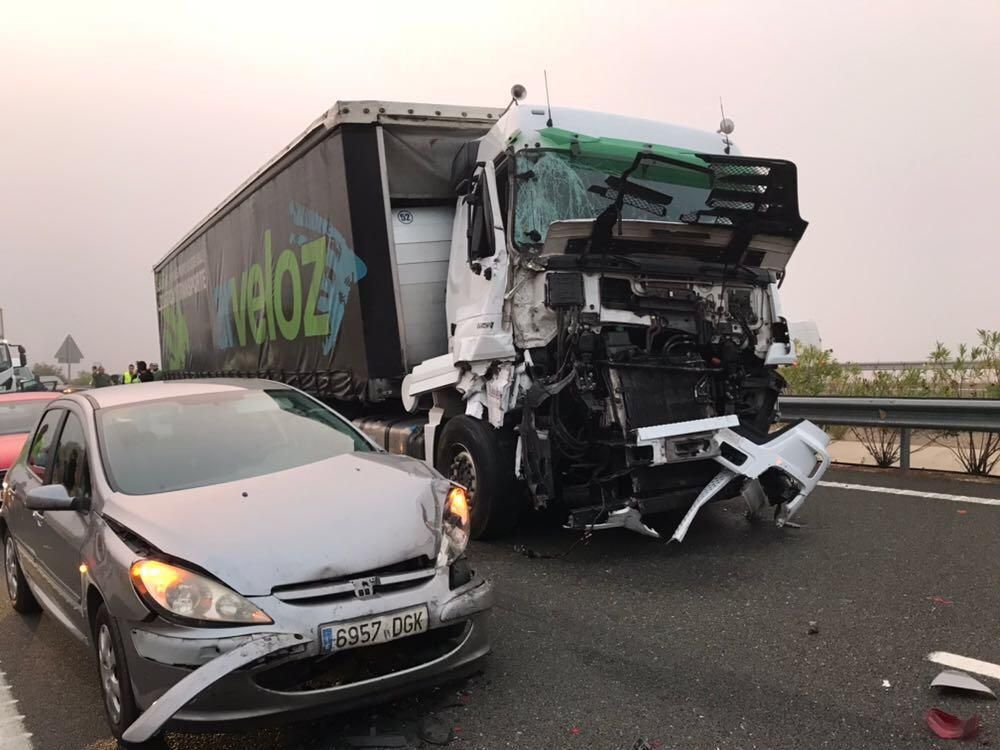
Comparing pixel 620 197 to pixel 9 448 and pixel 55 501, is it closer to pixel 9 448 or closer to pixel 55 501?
pixel 55 501

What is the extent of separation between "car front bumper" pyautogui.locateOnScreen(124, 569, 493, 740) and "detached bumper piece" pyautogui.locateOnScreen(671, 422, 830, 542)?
2.73 metres

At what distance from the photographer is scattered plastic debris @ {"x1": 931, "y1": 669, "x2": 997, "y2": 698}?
3.14m

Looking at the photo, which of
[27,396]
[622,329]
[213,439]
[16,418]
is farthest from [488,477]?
[27,396]

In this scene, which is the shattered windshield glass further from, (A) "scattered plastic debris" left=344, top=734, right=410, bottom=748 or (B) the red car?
(B) the red car

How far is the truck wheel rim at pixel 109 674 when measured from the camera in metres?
3.10

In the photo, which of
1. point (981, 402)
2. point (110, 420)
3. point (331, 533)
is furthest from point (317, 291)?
point (981, 402)

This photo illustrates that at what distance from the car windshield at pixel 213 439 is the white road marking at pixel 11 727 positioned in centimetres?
107

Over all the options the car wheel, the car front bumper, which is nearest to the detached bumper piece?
the car front bumper

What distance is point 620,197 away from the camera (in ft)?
17.6

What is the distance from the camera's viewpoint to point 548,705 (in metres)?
3.28

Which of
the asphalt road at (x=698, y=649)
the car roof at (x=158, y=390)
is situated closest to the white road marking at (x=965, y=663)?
the asphalt road at (x=698, y=649)

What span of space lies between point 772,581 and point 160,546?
11.4 feet

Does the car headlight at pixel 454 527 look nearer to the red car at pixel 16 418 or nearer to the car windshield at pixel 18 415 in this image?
the red car at pixel 16 418

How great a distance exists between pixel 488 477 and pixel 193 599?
9.57 ft
